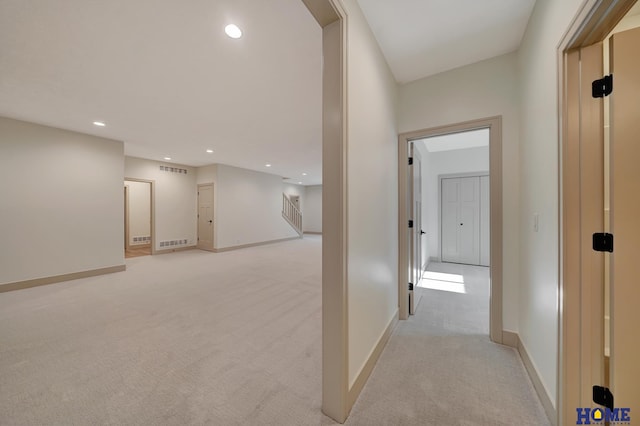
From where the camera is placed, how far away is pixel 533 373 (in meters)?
1.55

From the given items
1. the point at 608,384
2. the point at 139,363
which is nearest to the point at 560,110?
the point at 608,384

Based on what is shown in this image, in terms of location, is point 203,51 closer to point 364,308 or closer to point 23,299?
point 364,308

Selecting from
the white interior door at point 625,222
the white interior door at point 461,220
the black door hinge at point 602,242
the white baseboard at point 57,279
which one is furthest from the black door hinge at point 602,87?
the white baseboard at point 57,279

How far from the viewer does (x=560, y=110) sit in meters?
1.19

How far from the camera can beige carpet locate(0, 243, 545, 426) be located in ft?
4.36

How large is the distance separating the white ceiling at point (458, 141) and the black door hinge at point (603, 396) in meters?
3.75

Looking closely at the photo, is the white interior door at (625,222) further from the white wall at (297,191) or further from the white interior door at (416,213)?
the white wall at (297,191)

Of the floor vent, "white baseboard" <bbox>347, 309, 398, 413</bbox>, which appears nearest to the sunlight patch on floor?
"white baseboard" <bbox>347, 309, 398, 413</bbox>

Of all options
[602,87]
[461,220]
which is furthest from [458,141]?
[602,87]

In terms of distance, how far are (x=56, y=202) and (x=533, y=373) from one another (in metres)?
6.65

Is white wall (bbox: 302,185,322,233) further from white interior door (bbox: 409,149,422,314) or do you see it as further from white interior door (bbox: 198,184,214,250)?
white interior door (bbox: 409,149,422,314)

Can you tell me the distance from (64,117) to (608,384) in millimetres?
6307

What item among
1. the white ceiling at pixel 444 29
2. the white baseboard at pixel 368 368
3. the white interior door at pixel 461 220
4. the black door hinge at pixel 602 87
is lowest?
the white baseboard at pixel 368 368

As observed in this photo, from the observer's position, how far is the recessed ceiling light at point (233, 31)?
1681 mm
